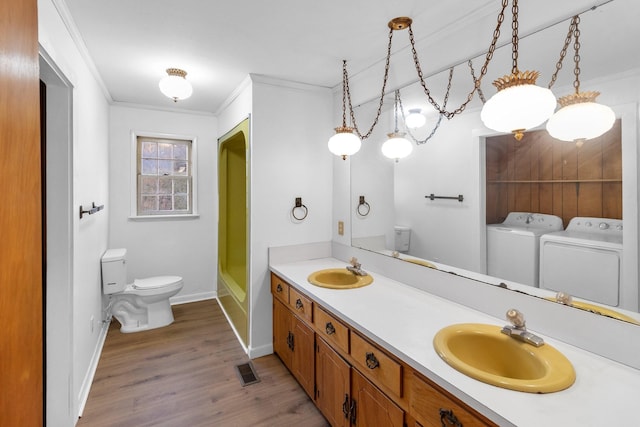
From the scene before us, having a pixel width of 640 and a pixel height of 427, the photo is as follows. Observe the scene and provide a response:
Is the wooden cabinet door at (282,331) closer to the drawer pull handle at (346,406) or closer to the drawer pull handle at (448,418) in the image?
the drawer pull handle at (346,406)

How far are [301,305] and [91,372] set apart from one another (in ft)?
5.75

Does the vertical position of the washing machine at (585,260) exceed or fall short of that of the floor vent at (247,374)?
it exceeds it

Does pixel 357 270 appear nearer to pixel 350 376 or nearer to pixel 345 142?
pixel 350 376

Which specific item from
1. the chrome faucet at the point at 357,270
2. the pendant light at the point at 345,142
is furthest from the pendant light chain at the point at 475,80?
the chrome faucet at the point at 357,270

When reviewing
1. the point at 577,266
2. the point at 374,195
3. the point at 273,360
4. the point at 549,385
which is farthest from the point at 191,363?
the point at 577,266

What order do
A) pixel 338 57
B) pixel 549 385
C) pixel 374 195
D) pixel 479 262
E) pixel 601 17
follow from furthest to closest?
pixel 374 195 < pixel 338 57 < pixel 479 262 < pixel 601 17 < pixel 549 385

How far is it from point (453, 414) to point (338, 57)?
86.5 inches

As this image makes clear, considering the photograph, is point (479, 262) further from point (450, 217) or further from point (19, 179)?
point (19, 179)

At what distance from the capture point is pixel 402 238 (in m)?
2.28

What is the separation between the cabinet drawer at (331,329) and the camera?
171cm

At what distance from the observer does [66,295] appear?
186 cm

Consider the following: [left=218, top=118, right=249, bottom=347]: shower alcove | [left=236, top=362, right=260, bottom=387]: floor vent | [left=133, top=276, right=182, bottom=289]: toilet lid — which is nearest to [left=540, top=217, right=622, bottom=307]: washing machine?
[left=236, top=362, right=260, bottom=387]: floor vent

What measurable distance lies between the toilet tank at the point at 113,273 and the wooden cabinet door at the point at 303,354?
1.88 m

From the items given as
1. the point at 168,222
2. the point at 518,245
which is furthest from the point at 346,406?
the point at 168,222
